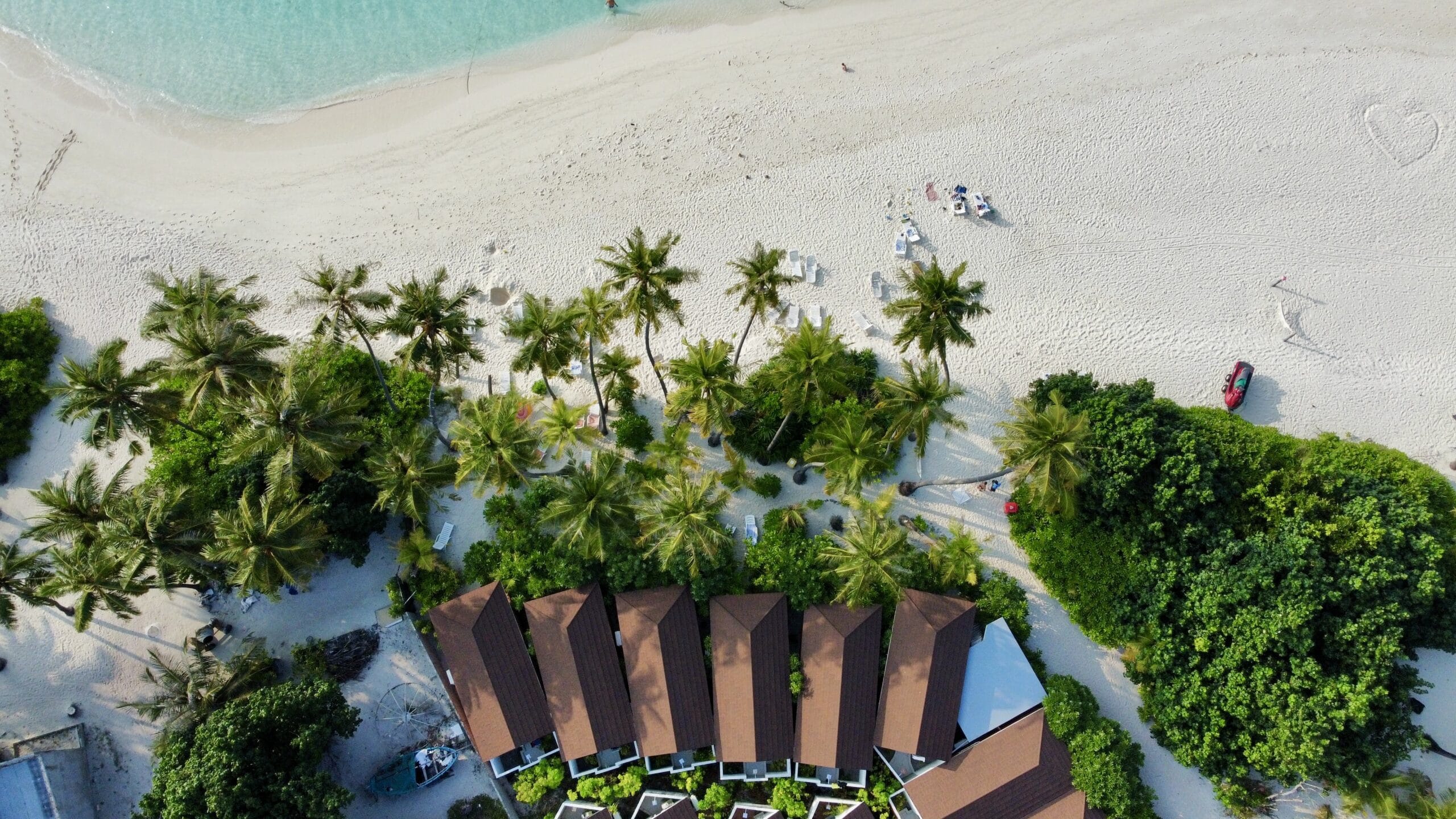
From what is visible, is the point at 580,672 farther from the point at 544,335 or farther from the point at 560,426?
the point at 544,335

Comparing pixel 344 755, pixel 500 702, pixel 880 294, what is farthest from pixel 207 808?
pixel 880 294

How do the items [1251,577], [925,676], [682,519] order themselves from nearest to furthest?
1. [682,519]
2. [1251,577]
3. [925,676]

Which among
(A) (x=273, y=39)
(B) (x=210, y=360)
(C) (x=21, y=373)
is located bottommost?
(C) (x=21, y=373)

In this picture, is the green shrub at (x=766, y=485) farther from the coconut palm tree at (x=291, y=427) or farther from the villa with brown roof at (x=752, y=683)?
the coconut palm tree at (x=291, y=427)

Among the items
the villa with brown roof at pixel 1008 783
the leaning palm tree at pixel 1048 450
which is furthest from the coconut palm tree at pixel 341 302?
the villa with brown roof at pixel 1008 783

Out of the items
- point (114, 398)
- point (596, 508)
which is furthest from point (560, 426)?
point (114, 398)

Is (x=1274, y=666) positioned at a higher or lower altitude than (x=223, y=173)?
lower

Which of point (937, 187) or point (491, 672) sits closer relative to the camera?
point (491, 672)

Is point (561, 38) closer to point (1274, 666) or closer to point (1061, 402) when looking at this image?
point (1061, 402)
